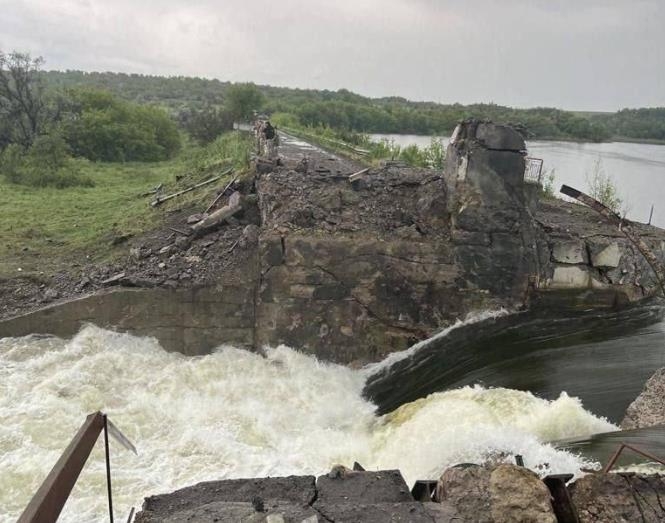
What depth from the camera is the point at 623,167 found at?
24.6 m

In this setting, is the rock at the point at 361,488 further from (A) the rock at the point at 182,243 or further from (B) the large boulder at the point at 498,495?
(A) the rock at the point at 182,243

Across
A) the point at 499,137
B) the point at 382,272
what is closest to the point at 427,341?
the point at 382,272

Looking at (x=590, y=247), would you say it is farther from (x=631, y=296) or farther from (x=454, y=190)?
(x=454, y=190)

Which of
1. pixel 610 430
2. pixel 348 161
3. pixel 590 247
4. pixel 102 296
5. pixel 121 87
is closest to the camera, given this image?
pixel 610 430

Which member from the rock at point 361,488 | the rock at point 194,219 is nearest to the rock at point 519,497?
the rock at point 361,488

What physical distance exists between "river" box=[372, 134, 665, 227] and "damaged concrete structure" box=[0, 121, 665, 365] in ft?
25.1

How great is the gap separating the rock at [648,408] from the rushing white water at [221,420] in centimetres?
30

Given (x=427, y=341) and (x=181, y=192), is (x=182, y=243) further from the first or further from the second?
(x=181, y=192)

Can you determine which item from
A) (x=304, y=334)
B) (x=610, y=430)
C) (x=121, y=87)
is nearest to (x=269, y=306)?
(x=304, y=334)

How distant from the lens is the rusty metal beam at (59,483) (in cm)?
204

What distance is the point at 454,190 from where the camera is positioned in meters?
9.14

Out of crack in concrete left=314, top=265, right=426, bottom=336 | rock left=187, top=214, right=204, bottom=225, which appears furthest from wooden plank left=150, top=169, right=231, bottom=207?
crack in concrete left=314, top=265, right=426, bottom=336

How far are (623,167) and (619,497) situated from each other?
24601 millimetres

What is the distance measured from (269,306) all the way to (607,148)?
30.6m
